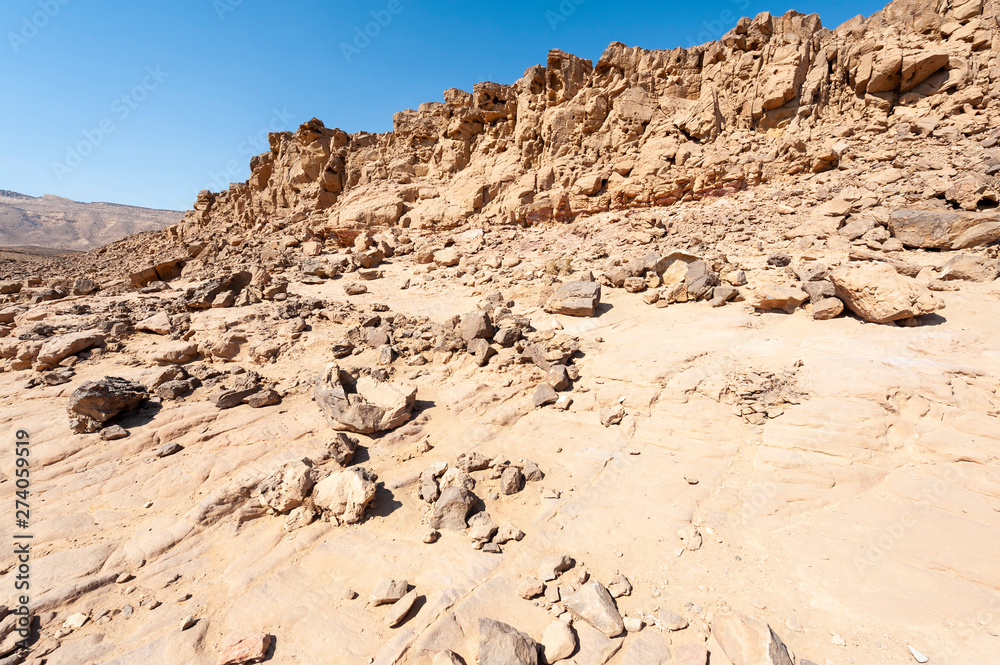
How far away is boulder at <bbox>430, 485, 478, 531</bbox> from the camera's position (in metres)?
3.47

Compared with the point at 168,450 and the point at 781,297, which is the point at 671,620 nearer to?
the point at 781,297

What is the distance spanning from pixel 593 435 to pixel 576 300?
314 cm

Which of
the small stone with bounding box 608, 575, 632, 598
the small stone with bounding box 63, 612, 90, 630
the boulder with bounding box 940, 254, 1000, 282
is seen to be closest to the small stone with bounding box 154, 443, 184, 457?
the small stone with bounding box 63, 612, 90, 630

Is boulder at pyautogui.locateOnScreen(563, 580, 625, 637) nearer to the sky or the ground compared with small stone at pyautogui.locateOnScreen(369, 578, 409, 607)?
nearer to the ground

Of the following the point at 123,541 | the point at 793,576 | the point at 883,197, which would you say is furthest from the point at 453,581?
the point at 883,197

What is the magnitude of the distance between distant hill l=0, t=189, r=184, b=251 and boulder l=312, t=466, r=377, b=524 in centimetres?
6454

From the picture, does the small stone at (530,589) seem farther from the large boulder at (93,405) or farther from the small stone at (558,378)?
the large boulder at (93,405)

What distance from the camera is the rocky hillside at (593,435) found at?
2656mm

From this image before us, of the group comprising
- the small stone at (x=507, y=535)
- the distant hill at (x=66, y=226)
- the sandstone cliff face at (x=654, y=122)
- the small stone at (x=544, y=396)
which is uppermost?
the distant hill at (x=66, y=226)

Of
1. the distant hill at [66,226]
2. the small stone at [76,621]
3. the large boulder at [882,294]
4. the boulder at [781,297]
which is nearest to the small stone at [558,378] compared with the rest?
the boulder at [781,297]

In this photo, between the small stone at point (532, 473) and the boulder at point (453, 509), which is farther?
the small stone at point (532, 473)

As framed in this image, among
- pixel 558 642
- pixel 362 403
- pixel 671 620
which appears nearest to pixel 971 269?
pixel 671 620

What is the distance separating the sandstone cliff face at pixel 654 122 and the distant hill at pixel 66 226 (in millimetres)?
52396

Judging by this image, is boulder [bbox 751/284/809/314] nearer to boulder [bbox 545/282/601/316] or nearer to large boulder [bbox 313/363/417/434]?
boulder [bbox 545/282/601/316]
